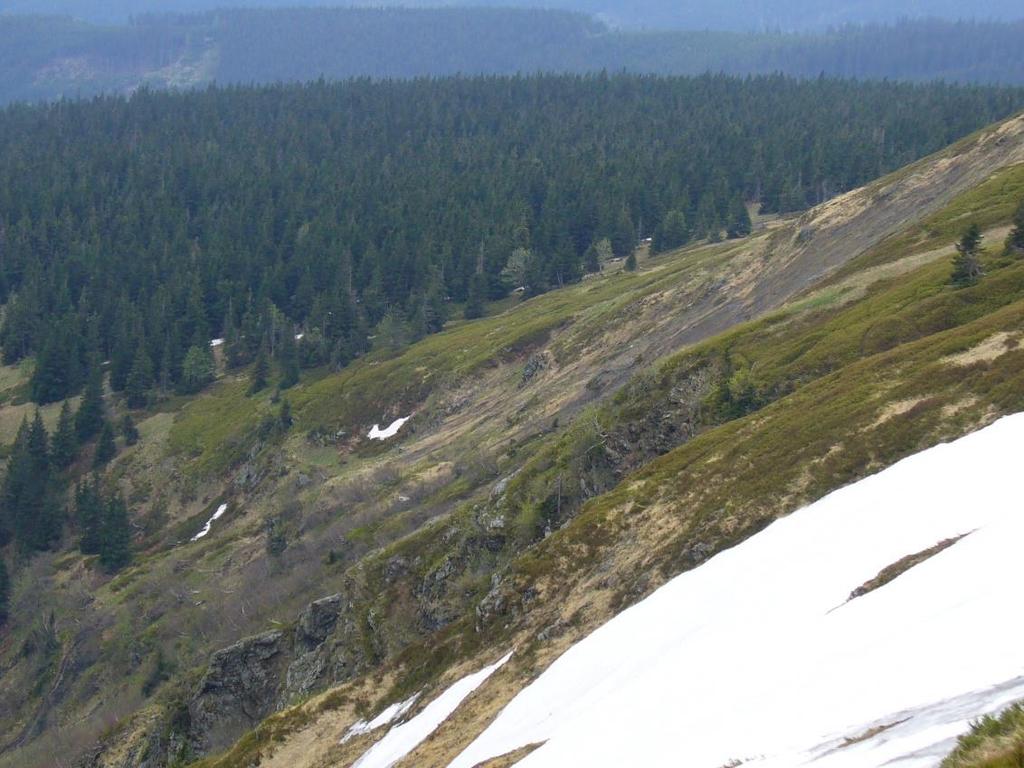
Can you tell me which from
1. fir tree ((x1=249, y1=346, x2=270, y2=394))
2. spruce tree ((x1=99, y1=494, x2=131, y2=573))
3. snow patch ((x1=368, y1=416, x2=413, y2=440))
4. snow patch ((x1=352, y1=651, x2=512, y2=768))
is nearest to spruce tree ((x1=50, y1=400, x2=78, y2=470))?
spruce tree ((x1=99, y1=494, x2=131, y2=573))

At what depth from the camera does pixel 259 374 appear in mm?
121375

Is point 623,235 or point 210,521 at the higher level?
point 623,235

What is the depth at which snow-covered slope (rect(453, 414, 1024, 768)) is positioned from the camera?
548 inches

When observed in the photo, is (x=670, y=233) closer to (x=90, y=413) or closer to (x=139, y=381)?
(x=139, y=381)

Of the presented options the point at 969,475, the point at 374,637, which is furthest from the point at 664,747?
the point at 374,637

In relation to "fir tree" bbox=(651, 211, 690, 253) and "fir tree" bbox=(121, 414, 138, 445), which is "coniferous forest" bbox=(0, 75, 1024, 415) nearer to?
"fir tree" bbox=(651, 211, 690, 253)

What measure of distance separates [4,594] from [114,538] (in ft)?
36.8

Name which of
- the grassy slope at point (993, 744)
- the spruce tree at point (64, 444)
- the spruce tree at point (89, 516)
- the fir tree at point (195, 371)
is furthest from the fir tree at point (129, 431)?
the grassy slope at point (993, 744)

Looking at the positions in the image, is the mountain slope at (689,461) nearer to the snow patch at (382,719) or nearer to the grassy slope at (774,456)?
the grassy slope at (774,456)

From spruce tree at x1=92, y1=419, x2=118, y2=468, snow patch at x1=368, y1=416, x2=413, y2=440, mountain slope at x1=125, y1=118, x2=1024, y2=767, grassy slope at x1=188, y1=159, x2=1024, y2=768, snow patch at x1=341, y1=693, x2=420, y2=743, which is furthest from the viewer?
spruce tree at x1=92, y1=419, x2=118, y2=468

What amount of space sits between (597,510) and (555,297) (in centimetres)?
8573

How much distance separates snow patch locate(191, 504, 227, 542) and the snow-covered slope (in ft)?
231

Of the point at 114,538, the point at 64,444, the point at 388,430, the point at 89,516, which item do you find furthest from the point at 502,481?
the point at 64,444

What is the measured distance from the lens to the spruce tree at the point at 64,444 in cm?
11162
